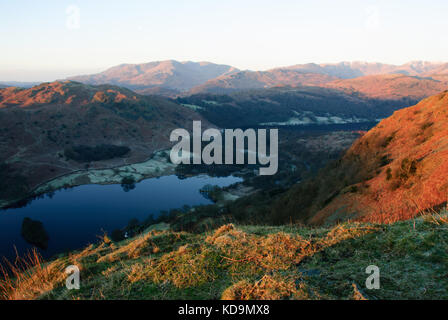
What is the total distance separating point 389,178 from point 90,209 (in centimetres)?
5487

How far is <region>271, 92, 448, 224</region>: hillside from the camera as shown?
11535 mm

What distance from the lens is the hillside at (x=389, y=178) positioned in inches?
454

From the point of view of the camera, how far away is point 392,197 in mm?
13297

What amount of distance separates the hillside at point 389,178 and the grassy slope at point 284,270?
3.45 m

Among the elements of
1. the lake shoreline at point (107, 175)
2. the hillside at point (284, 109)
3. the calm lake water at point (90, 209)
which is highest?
the hillside at point (284, 109)

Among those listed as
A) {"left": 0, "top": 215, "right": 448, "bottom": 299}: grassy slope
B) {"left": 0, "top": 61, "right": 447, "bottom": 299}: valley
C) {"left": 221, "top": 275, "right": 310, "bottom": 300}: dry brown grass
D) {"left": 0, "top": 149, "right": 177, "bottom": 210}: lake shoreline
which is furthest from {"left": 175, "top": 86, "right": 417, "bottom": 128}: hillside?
{"left": 221, "top": 275, "right": 310, "bottom": 300}: dry brown grass

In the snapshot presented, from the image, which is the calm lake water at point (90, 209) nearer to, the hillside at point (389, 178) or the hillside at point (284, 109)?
the hillside at point (389, 178)

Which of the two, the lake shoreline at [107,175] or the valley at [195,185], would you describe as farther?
the lake shoreline at [107,175]

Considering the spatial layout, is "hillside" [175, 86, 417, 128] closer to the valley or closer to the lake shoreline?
the valley

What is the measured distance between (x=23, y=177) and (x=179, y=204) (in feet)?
120

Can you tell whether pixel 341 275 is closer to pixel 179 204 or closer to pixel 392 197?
pixel 392 197

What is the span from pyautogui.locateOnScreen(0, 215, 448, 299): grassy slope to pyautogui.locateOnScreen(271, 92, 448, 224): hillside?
136 inches

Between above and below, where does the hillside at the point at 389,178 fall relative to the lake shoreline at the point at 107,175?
above

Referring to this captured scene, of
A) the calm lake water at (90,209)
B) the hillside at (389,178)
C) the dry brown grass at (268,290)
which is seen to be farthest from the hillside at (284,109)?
the dry brown grass at (268,290)
